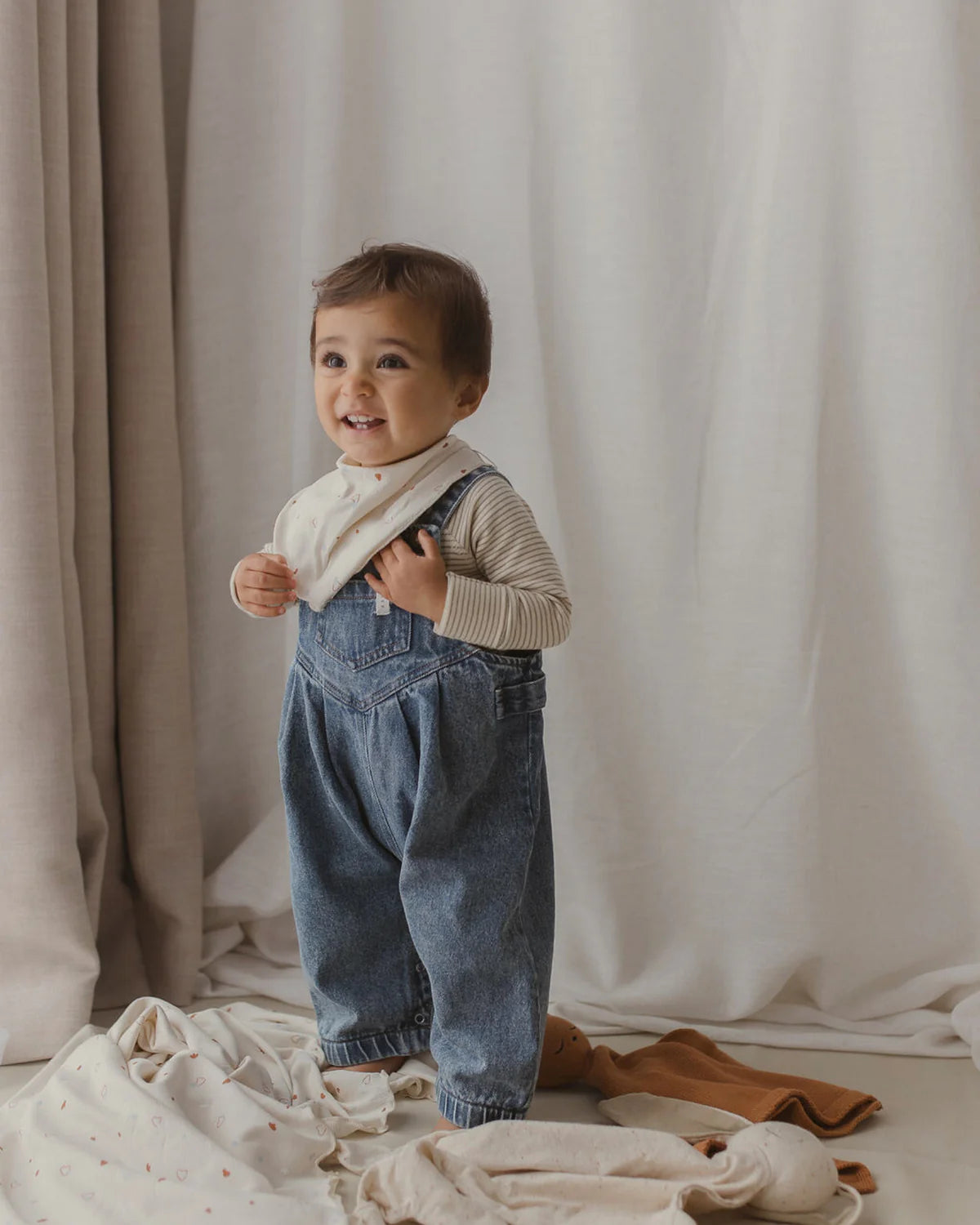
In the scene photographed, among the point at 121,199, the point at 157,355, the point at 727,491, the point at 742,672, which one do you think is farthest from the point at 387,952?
the point at 121,199

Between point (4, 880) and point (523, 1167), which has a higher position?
point (4, 880)

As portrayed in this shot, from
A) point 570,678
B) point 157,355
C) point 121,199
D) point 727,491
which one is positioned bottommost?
point 570,678

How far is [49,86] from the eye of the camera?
162cm

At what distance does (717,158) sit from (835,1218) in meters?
1.29

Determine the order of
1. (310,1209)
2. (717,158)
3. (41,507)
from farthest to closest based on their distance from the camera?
(717,158), (41,507), (310,1209)

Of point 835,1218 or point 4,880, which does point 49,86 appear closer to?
point 4,880

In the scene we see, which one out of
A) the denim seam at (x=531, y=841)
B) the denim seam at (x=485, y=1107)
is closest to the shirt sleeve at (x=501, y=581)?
the denim seam at (x=531, y=841)

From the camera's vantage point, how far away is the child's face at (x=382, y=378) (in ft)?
4.12

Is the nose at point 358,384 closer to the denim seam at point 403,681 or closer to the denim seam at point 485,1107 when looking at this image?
the denim seam at point 403,681

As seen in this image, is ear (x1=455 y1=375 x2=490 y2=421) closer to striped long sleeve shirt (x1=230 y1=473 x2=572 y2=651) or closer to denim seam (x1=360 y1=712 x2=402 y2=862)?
striped long sleeve shirt (x1=230 y1=473 x2=572 y2=651)

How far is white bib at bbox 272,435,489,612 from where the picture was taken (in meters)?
1.30

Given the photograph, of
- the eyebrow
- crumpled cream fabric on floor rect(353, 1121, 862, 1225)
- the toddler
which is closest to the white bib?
→ the toddler

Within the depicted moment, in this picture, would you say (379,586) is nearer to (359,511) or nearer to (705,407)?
(359,511)

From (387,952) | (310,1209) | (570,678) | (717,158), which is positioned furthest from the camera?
(570,678)
